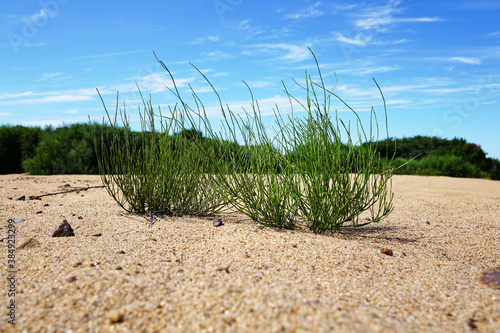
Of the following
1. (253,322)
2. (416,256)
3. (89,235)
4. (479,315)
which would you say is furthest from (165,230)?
(479,315)

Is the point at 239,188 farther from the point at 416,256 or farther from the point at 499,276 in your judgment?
the point at 499,276

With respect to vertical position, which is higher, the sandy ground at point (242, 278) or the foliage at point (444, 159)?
the foliage at point (444, 159)

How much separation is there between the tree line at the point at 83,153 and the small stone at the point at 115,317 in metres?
8.00

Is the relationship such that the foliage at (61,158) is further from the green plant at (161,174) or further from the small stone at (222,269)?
the small stone at (222,269)

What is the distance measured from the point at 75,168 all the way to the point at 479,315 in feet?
33.0

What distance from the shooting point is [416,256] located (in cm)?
298

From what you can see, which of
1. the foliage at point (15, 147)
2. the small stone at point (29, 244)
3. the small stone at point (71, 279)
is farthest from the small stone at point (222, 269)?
the foliage at point (15, 147)

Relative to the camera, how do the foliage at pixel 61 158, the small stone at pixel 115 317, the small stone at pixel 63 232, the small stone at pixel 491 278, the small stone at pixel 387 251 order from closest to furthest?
the small stone at pixel 115 317 → the small stone at pixel 491 278 → the small stone at pixel 387 251 → the small stone at pixel 63 232 → the foliage at pixel 61 158

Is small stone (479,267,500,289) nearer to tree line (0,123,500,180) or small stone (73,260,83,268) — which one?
small stone (73,260,83,268)

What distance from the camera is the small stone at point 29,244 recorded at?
116 inches

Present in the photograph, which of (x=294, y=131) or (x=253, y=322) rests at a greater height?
(x=294, y=131)

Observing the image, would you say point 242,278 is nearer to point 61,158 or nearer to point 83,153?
point 83,153

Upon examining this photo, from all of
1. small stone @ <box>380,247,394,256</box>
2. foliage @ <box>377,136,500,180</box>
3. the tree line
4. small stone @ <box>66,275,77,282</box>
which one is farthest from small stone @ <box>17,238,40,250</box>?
foliage @ <box>377,136,500,180</box>

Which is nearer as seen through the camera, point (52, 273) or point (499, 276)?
point (52, 273)
